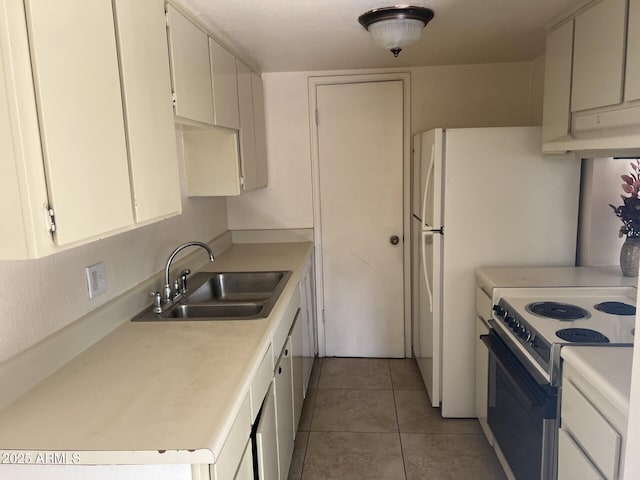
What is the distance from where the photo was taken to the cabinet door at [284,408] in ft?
6.63

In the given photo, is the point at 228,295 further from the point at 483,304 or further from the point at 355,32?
the point at 355,32

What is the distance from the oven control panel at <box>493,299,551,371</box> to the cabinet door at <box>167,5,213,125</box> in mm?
1560

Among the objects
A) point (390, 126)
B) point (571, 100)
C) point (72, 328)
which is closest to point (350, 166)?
point (390, 126)

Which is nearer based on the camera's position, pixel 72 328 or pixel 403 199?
pixel 72 328

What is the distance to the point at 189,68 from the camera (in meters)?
1.85

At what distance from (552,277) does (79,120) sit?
2217 millimetres

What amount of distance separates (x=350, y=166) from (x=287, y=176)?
482 millimetres

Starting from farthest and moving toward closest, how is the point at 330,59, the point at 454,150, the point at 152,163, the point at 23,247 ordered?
the point at 330,59, the point at 454,150, the point at 152,163, the point at 23,247

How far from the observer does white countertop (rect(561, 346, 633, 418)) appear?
129 centimetres

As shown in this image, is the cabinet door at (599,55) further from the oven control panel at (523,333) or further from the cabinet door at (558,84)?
the oven control panel at (523,333)

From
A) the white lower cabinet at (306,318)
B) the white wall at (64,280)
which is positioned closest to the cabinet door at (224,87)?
the white wall at (64,280)

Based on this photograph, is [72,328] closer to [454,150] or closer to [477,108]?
[454,150]

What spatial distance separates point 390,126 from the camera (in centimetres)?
349

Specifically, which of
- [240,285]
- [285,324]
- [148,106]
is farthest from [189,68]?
[240,285]
